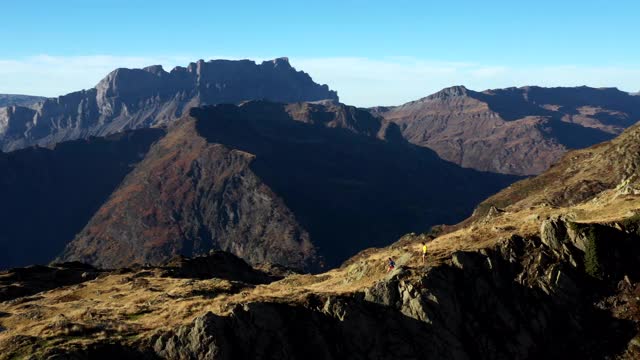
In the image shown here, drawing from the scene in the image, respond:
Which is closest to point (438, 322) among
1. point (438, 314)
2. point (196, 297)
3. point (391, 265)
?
point (438, 314)

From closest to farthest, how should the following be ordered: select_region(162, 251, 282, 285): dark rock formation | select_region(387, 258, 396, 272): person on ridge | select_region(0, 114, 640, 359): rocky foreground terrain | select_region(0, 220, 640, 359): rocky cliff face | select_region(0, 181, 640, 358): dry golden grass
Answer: select_region(0, 220, 640, 359): rocky cliff face
select_region(0, 114, 640, 359): rocky foreground terrain
select_region(0, 181, 640, 358): dry golden grass
select_region(387, 258, 396, 272): person on ridge
select_region(162, 251, 282, 285): dark rock formation

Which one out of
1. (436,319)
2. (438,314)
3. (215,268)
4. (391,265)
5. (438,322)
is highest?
(391,265)

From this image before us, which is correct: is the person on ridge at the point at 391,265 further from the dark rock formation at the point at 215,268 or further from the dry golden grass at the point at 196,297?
the dark rock formation at the point at 215,268

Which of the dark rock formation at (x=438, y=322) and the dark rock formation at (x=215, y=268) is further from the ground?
the dark rock formation at (x=438, y=322)

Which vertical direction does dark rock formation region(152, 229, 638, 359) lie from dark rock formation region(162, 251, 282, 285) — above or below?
above

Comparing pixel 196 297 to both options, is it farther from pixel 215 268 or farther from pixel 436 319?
pixel 215 268

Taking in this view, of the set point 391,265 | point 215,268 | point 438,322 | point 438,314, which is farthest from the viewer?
point 215,268

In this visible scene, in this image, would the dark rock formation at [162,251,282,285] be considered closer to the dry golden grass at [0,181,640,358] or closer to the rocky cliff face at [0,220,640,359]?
the dry golden grass at [0,181,640,358]

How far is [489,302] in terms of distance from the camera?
54031mm

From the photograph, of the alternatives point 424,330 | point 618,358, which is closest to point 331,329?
point 424,330

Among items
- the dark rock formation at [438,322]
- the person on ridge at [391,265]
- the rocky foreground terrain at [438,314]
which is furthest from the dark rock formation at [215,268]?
the dark rock formation at [438,322]

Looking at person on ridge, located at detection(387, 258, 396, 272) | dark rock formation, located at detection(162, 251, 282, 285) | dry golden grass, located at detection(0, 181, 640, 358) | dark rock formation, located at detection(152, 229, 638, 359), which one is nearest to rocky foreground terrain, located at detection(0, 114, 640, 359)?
dark rock formation, located at detection(152, 229, 638, 359)

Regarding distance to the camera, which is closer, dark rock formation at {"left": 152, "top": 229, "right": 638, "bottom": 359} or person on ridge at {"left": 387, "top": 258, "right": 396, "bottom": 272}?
dark rock formation at {"left": 152, "top": 229, "right": 638, "bottom": 359}

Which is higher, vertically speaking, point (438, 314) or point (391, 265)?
point (391, 265)
